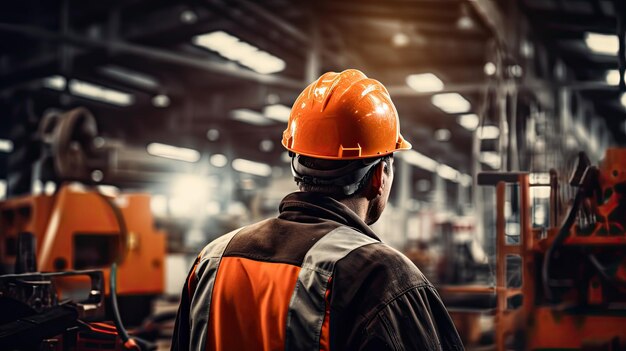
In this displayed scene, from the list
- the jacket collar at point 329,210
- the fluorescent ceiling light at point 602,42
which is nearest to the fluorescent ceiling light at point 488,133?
the fluorescent ceiling light at point 602,42

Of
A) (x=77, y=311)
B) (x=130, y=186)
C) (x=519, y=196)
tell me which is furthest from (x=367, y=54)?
(x=77, y=311)

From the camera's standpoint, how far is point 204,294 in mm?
1757

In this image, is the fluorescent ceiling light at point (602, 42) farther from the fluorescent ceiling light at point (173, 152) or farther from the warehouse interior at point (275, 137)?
the fluorescent ceiling light at point (173, 152)

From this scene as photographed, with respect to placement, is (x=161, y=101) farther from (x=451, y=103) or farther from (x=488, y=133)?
(x=488, y=133)

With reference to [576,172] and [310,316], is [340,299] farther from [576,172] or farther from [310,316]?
[576,172]

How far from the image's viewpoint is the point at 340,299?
156 cm

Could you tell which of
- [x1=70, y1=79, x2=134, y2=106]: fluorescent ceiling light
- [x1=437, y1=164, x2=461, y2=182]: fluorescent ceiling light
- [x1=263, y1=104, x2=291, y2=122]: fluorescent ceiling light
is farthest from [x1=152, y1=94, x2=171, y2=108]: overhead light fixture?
[x1=437, y1=164, x2=461, y2=182]: fluorescent ceiling light

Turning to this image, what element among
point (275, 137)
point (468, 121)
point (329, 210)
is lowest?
point (329, 210)

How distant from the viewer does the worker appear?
156 centimetres

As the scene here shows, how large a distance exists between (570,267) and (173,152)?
1618 cm

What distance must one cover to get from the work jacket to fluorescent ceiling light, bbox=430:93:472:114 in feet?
41.0

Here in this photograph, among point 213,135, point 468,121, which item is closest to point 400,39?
point 468,121

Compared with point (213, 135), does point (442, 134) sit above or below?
above

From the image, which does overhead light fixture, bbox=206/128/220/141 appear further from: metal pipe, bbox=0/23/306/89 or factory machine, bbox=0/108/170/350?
factory machine, bbox=0/108/170/350
